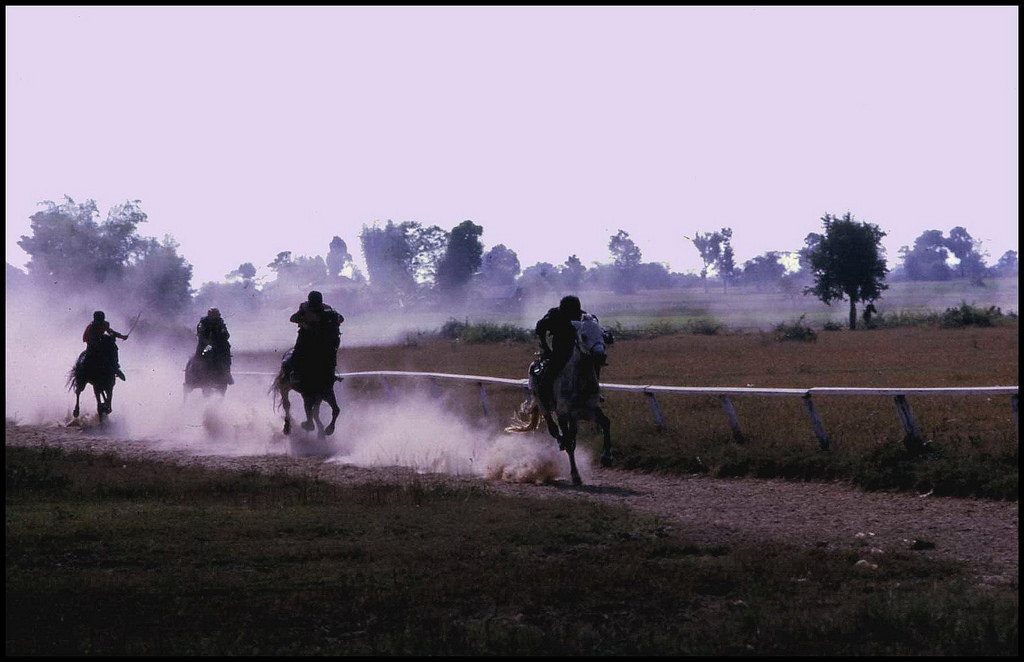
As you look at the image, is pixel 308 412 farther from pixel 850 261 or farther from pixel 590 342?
pixel 850 261

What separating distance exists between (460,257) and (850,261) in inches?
2221

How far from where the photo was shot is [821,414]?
21859mm

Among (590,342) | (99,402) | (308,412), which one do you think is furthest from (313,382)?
(99,402)

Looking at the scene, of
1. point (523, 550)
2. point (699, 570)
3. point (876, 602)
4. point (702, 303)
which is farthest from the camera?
point (702, 303)

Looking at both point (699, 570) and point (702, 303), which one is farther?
point (702, 303)

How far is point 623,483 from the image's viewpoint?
16.7 m

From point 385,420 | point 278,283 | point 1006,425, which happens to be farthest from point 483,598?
point 278,283

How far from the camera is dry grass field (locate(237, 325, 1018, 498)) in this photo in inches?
591

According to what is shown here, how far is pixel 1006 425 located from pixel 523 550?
10065 mm

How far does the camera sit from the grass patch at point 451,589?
7.41m

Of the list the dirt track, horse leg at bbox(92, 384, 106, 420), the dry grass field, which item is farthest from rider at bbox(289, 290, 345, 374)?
horse leg at bbox(92, 384, 106, 420)

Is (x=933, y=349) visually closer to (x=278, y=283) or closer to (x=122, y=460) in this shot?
(x=122, y=460)

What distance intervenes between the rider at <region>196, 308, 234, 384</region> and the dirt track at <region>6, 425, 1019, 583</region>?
8.19 metres

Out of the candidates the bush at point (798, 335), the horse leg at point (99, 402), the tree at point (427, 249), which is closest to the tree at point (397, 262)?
the tree at point (427, 249)
